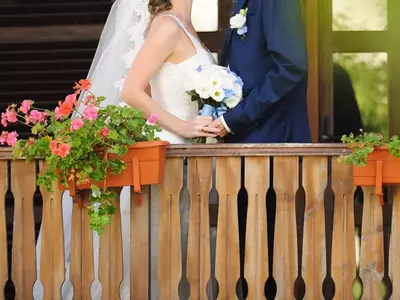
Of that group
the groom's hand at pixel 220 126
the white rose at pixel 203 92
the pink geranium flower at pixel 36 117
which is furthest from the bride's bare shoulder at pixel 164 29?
the pink geranium flower at pixel 36 117

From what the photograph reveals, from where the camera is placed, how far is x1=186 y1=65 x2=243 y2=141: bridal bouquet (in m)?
4.16

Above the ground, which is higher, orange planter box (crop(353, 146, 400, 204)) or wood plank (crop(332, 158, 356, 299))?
orange planter box (crop(353, 146, 400, 204))

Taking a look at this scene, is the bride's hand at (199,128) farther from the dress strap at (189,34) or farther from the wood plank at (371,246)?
the wood plank at (371,246)

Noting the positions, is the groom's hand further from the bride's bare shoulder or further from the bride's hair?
the bride's hair

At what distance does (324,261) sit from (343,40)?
2691 mm

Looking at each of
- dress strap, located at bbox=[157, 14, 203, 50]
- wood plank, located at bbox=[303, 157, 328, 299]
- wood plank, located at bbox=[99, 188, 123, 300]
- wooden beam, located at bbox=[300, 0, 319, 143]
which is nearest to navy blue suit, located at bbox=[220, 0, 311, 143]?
dress strap, located at bbox=[157, 14, 203, 50]

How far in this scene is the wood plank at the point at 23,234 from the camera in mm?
4152

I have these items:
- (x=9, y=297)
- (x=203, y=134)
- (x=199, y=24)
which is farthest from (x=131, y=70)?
(x=9, y=297)

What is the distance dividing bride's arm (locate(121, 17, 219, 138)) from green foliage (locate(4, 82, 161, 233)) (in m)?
0.40

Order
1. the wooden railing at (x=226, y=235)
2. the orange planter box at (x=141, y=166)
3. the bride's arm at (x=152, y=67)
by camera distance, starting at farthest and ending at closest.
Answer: the bride's arm at (x=152, y=67) < the wooden railing at (x=226, y=235) < the orange planter box at (x=141, y=166)

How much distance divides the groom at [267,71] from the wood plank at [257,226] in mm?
298

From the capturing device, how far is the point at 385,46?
6406mm

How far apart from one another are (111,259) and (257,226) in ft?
2.09

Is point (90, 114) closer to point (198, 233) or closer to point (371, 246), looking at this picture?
point (198, 233)
